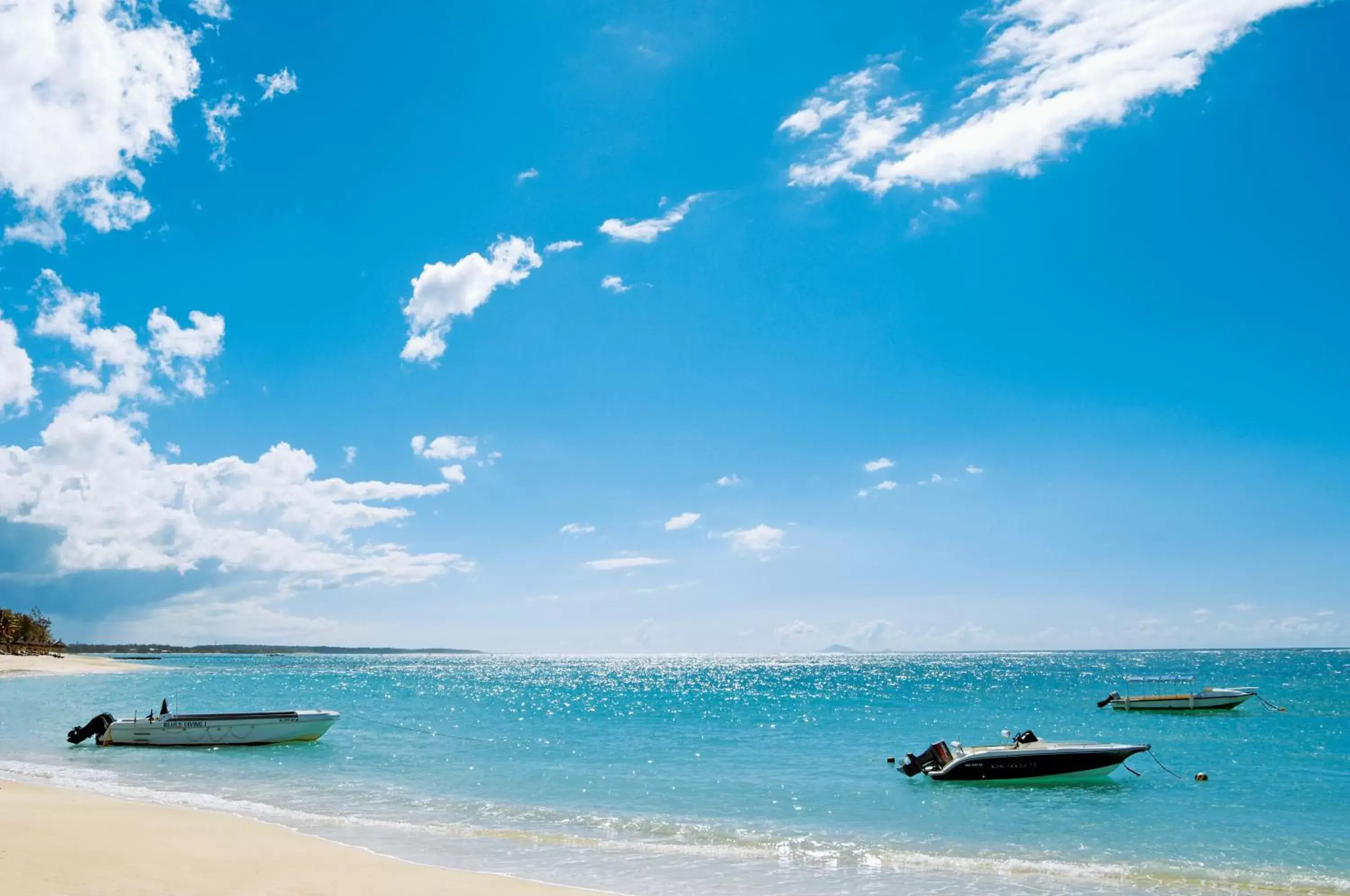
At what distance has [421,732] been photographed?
1902 inches

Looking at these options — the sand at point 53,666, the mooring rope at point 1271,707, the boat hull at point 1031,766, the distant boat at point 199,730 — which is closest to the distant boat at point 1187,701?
the mooring rope at point 1271,707

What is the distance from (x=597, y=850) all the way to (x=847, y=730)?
111 feet

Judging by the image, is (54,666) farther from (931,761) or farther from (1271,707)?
(1271,707)

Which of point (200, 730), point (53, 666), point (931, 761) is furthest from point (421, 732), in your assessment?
point (53, 666)

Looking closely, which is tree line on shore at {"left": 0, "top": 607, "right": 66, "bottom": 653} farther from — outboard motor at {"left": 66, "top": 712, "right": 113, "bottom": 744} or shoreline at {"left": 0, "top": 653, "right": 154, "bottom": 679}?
outboard motor at {"left": 66, "top": 712, "right": 113, "bottom": 744}

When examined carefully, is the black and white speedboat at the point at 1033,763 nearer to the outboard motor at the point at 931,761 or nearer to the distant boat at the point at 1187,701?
the outboard motor at the point at 931,761

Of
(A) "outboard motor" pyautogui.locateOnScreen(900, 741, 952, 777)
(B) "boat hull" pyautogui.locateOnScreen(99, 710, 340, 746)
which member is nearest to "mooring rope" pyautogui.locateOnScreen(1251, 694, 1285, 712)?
(A) "outboard motor" pyautogui.locateOnScreen(900, 741, 952, 777)

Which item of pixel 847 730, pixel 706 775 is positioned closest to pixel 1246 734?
pixel 847 730

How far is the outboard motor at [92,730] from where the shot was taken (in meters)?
38.1

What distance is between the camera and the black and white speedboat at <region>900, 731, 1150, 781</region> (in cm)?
2936

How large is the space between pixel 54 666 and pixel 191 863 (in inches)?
4621

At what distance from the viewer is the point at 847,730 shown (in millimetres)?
50438

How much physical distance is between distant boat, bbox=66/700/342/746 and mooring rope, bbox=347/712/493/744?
288 inches

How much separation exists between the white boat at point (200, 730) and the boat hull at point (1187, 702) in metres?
57.4
